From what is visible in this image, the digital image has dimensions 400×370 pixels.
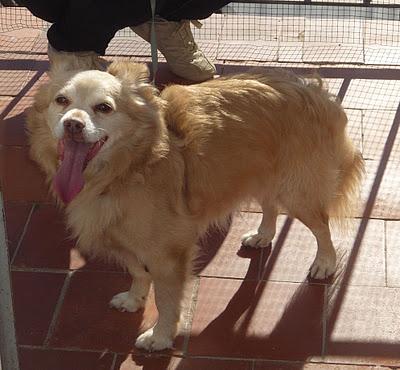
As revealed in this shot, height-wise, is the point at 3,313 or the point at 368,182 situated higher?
the point at 3,313

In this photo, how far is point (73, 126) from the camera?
10.0ft

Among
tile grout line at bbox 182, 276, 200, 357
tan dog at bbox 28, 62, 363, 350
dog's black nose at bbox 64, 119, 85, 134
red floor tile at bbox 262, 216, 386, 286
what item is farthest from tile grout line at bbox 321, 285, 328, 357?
dog's black nose at bbox 64, 119, 85, 134

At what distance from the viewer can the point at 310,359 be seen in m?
3.54

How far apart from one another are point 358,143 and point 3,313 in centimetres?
294

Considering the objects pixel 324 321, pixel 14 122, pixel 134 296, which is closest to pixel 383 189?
pixel 324 321

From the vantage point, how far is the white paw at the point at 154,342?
3.58 m

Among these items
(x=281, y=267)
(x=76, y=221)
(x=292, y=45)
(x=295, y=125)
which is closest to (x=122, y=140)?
(x=76, y=221)

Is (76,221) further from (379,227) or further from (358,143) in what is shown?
(358,143)

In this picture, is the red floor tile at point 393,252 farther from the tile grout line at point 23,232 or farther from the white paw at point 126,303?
the tile grout line at point 23,232

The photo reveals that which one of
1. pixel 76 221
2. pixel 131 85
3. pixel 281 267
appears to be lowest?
pixel 281 267

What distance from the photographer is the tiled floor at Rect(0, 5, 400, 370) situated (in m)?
3.57

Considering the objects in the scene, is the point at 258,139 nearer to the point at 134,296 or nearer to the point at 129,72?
the point at 129,72

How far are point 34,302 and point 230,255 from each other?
977mm

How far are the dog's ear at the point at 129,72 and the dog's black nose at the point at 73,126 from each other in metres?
0.36
